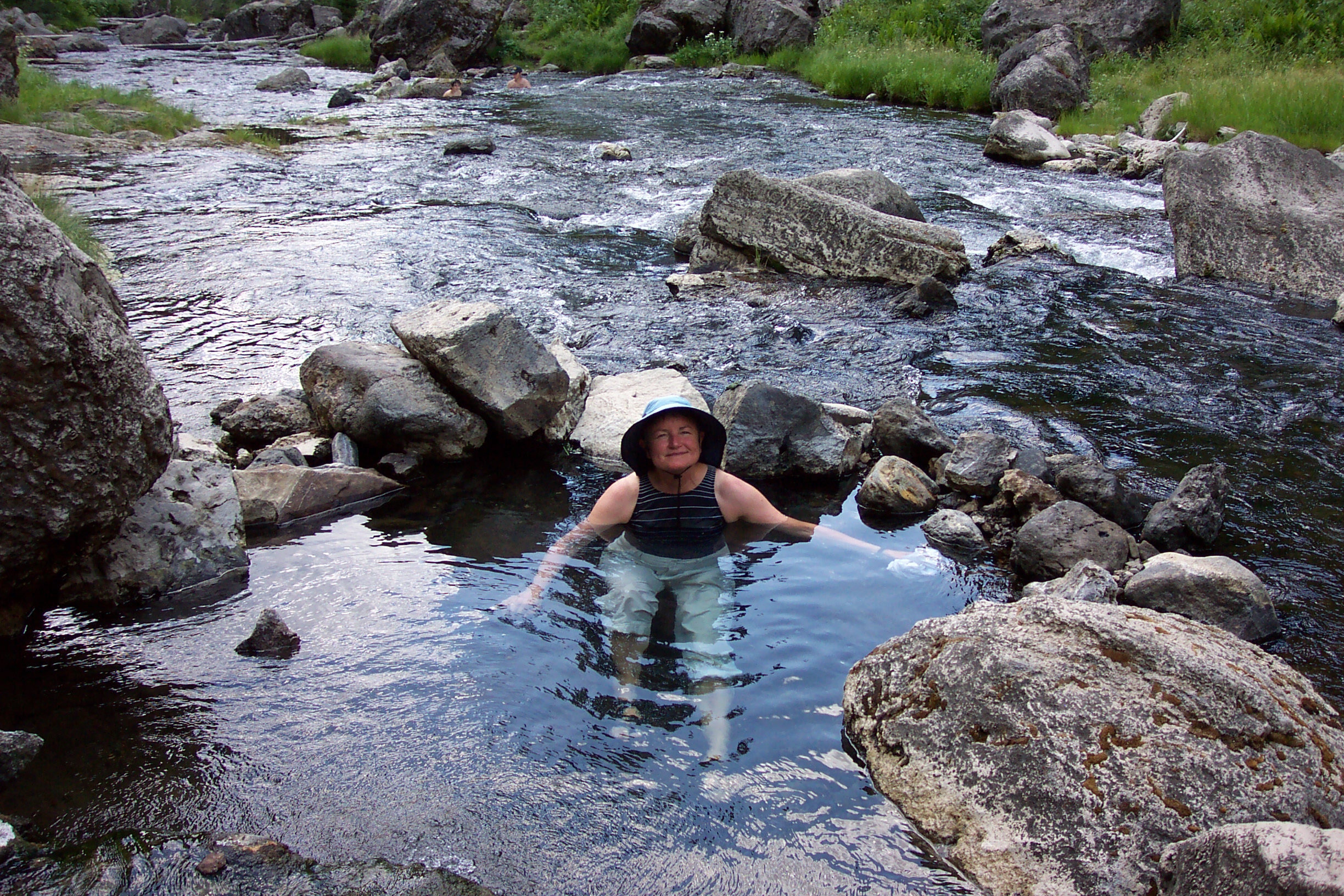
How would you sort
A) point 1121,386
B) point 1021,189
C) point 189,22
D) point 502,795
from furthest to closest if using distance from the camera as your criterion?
point 189,22, point 1021,189, point 1121,386, point 502,795

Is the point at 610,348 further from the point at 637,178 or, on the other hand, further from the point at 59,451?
the point at 637,178

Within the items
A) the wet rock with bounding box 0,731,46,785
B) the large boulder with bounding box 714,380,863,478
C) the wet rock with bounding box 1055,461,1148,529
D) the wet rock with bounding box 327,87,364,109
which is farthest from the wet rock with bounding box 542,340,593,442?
the wet rock with bounding box 327,87,364,109

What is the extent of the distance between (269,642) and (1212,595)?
4.18 metres

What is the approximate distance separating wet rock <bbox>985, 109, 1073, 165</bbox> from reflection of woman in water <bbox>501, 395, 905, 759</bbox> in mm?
11722

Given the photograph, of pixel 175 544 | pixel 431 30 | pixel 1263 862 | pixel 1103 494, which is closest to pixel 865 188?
pixel 1103 494

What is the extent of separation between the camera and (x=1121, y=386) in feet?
22.5

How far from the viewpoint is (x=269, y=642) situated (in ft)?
12.6

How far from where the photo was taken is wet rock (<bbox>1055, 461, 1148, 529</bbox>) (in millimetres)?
5012

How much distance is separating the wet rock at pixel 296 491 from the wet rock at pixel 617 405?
1.46m

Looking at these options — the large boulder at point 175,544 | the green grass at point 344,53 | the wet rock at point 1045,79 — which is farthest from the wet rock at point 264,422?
the green grass at point 344,53

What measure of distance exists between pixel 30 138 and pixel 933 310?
Answer: 1460 centimetres

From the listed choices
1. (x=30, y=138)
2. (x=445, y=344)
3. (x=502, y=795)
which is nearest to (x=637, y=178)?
(x=445, y=344)

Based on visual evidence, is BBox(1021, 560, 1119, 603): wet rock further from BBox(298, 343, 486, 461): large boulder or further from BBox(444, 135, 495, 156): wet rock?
BBox(444, 135, 495, 156): wet rock

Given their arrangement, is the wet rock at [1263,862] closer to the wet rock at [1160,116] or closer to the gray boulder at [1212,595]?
the gray boulder at [1212,595]
